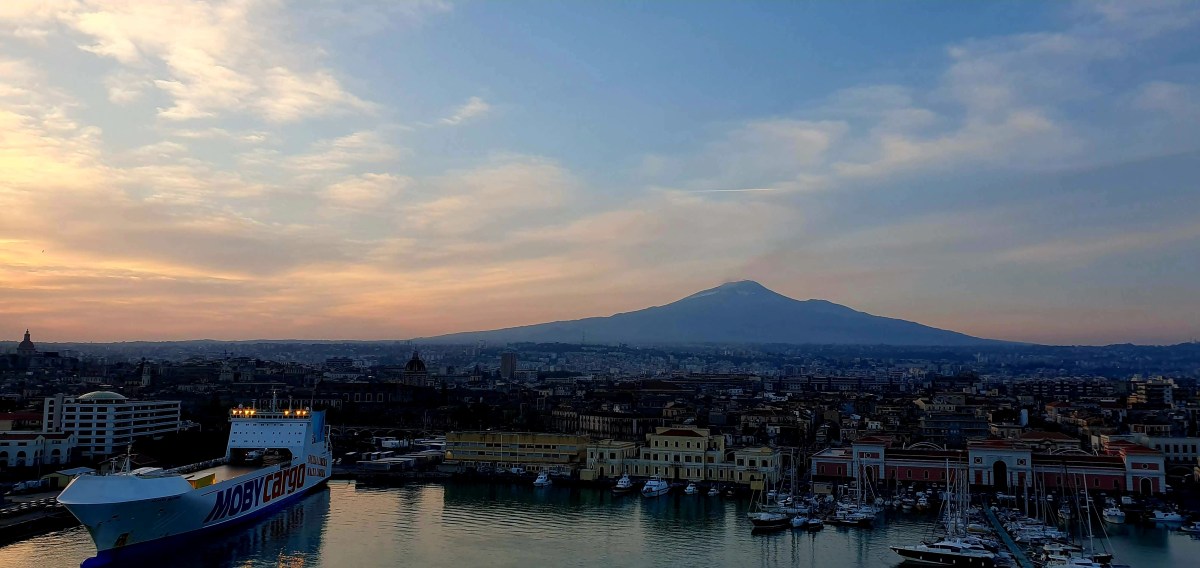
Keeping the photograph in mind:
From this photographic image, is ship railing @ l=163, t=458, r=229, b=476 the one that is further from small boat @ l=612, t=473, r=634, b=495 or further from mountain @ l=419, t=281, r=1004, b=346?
mountain @ l=419, t=281, r=1004, b=346

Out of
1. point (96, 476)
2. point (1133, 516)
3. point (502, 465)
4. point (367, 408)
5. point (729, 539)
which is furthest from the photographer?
point (367, 408)

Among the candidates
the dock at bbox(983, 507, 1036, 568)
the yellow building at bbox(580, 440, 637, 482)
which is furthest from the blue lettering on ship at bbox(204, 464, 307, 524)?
the dock at bbox(983, 507, 1036, 568)

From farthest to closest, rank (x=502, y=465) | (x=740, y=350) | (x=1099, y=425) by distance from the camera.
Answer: (x=740, y=350) < (x=1099, y=425) < (x=502, y=465)

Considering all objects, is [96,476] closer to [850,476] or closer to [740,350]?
[850,476]

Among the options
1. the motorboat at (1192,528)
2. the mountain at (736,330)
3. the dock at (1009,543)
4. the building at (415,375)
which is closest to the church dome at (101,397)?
the dock at (1009,543)

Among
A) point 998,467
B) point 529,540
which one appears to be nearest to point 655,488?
point 529,540

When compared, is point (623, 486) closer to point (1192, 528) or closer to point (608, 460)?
point (608, 460)

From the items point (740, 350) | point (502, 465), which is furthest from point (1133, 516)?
point (740, 350)
